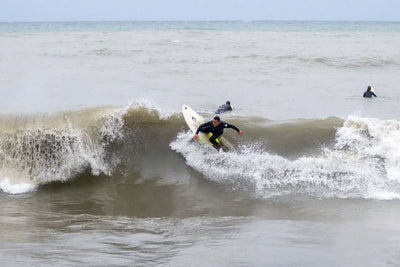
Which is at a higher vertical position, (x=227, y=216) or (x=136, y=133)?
(x=136, y=133)

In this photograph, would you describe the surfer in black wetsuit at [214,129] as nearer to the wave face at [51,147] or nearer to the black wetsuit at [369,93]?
the wave face at [51,147]

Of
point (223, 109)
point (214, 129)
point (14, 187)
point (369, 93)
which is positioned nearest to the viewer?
point (14, 187)

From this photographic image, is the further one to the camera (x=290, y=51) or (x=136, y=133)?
(x=290, y=51)

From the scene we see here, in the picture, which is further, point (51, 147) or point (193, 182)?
point (51, 147)

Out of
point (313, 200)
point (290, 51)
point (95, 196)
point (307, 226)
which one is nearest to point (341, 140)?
point (313, 200)

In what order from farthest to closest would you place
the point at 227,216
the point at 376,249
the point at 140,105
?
the point at 140,105 → the point at 227,216 → the point at 376,249

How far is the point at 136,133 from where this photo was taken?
11992 mm

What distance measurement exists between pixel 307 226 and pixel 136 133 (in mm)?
6306

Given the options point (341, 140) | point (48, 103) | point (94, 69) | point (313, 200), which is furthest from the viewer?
point (94, 69)

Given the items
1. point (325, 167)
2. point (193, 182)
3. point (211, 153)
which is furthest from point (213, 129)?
point (325, 167)

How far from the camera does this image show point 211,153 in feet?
36.5

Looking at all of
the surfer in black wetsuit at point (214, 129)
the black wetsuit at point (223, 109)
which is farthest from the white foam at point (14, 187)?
the black wetsuit at point (223, 109)

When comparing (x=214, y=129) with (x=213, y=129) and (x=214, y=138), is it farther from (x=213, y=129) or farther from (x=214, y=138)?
(x=214, y=138)

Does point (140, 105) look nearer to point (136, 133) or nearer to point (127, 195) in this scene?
point (136, 133)
